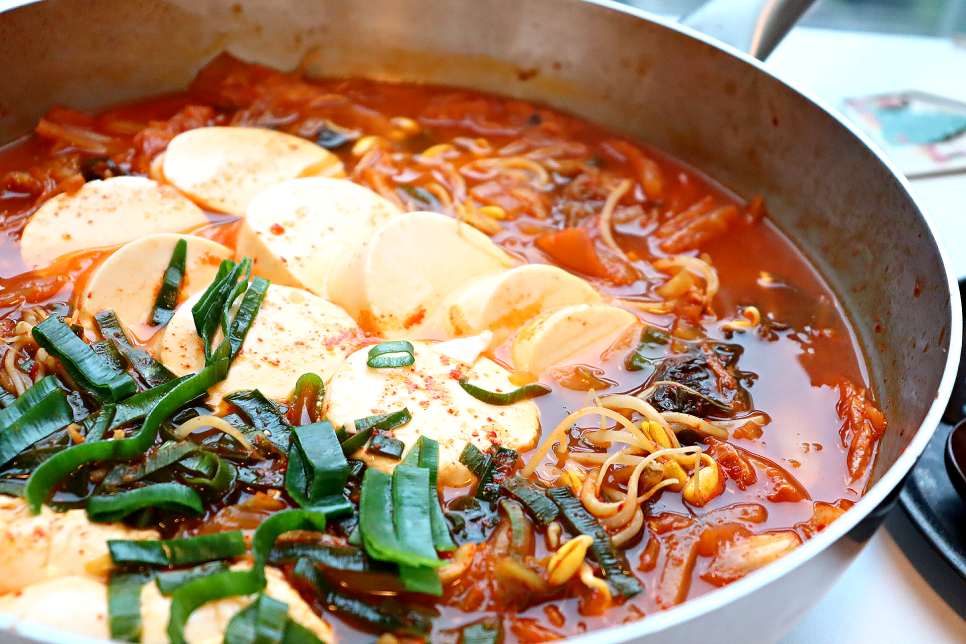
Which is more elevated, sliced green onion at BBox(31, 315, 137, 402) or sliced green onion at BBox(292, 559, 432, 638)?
sliced green onion at BBox(31, 315, 137, 402)

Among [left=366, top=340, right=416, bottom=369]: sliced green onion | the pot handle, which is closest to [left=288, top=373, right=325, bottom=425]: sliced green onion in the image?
[left=366, top=340, right=416, bottom=369]: sliced green onion

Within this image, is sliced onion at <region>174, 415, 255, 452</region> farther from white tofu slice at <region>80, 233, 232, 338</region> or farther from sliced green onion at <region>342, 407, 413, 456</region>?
white tofu slice at <region>80, 233, 232, 338</region>

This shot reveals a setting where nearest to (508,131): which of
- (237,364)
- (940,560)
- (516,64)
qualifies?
(516,64)

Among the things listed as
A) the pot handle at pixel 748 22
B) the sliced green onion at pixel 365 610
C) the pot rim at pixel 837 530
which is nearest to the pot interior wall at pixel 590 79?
the pot handle at pixel 748 22

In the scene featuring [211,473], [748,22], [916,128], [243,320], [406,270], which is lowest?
[211,473]

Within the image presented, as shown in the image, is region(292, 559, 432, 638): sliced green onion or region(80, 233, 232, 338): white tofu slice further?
region(80, 233, 232, 338): white tofu slice

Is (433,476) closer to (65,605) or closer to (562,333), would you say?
(562,333)

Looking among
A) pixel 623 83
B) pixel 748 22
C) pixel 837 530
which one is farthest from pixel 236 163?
pixel 837 530
